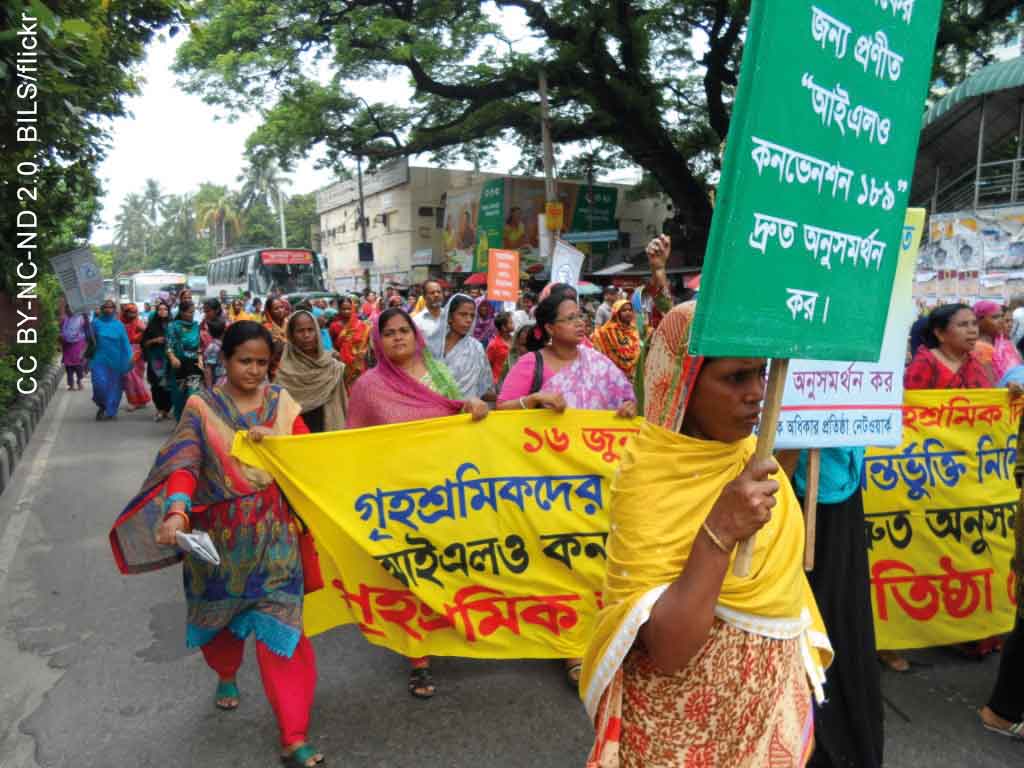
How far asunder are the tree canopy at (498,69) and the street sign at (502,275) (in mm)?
10208

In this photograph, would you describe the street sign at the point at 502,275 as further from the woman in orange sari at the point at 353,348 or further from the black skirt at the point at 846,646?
the black skirt at the point at 846,646

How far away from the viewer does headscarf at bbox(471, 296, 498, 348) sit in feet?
29.3

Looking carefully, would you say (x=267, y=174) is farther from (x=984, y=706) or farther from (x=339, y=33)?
(x=984, y=706)

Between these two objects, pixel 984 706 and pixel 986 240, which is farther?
pixel 986 240

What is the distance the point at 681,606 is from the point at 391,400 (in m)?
2.69

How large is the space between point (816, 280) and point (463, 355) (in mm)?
4251

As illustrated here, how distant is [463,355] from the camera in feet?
18.0

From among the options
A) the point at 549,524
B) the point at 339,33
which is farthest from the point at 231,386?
the point at 339,33

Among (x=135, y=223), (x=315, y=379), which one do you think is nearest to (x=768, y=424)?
(x=315, y=379)

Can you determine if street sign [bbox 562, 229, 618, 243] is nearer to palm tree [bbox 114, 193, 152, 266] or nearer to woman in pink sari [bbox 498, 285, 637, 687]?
woman in pink sari [bbox 498, 285, 637, 687]

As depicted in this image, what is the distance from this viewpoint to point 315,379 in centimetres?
544

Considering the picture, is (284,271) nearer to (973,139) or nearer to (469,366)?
(973,139)

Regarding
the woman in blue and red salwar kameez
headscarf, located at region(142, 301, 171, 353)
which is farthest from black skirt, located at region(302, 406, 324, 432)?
headscarf, located at region(142, 301, 171, 353)

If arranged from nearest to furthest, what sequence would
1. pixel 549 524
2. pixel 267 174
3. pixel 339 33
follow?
pixel 549 524 < pixel 339 33 < pixel 267 174
